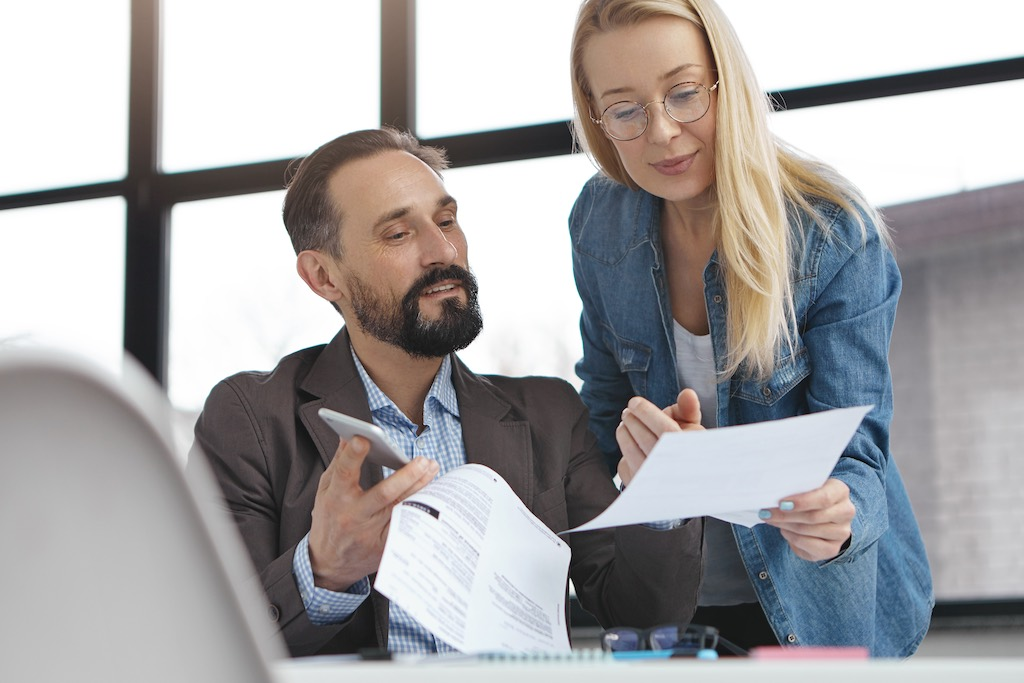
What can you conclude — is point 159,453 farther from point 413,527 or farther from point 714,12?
point 714,12

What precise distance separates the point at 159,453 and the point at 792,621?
4.54 ft

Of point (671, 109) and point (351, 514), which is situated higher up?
point (671, 109)

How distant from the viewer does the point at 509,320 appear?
294 cm

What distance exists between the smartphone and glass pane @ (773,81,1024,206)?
1703 mm

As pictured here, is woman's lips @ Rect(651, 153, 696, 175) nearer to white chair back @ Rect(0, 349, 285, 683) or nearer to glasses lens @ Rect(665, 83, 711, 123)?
glasses lens @ Rect(665, 83, 711, 123)

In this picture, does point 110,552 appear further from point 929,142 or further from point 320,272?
point 929,142

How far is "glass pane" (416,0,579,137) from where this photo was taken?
3.07 metres

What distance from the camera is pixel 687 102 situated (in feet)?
5.09

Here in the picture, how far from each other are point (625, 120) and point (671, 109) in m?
0.08

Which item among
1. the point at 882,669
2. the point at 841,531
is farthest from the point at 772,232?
the point at 882,669

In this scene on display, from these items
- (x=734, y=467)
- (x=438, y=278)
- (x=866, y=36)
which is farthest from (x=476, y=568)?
(x=866, y=36)

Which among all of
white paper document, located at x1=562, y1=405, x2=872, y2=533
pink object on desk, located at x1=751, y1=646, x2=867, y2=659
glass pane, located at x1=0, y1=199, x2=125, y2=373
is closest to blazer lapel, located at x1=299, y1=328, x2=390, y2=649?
white paper document, located at x1=562, y1=405, x2=872, y2=533

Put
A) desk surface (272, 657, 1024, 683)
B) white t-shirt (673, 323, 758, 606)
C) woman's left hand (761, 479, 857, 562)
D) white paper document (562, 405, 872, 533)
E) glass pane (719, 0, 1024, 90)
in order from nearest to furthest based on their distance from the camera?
desk surface (272, 657, 1024, 683), white paper document (562, 405, 872, 533), woman's left hand (761, 479, 857, 562), white t-shirt (673, 323, 758, 606), glass pane (719, 0, 1024, 90)

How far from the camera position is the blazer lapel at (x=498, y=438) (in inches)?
68.1
